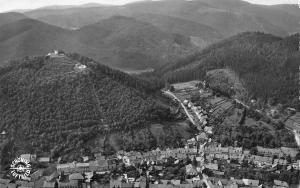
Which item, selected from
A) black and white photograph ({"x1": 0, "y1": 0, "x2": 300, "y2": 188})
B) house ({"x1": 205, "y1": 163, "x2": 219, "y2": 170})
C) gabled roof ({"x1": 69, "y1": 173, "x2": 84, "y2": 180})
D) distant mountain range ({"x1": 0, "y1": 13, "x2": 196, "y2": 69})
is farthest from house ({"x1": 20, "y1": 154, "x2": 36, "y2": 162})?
distant mountain range ({"x1": 0, "y1": 13, "x2": 196, "y2": 69})

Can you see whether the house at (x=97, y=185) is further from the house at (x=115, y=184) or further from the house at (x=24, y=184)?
the house at (x=24, y=184)

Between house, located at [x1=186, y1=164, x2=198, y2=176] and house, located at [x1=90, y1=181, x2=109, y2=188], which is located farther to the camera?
house, located at [x1=186, y1=164, x2=198, y2=176]

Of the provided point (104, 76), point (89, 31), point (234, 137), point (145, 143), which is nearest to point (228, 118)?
point (234, 137)

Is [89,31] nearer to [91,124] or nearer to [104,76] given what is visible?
[104,76]

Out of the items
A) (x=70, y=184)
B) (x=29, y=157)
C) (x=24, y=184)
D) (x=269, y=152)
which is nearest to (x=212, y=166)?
(x=269, y=152)

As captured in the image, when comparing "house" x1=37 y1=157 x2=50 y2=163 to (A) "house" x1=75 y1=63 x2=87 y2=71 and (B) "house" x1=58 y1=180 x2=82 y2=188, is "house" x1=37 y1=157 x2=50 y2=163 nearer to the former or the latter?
(B) "house" x1=58 y1=180 x2=82 y2=188

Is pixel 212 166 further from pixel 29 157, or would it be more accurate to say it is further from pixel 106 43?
pixel 106 43
